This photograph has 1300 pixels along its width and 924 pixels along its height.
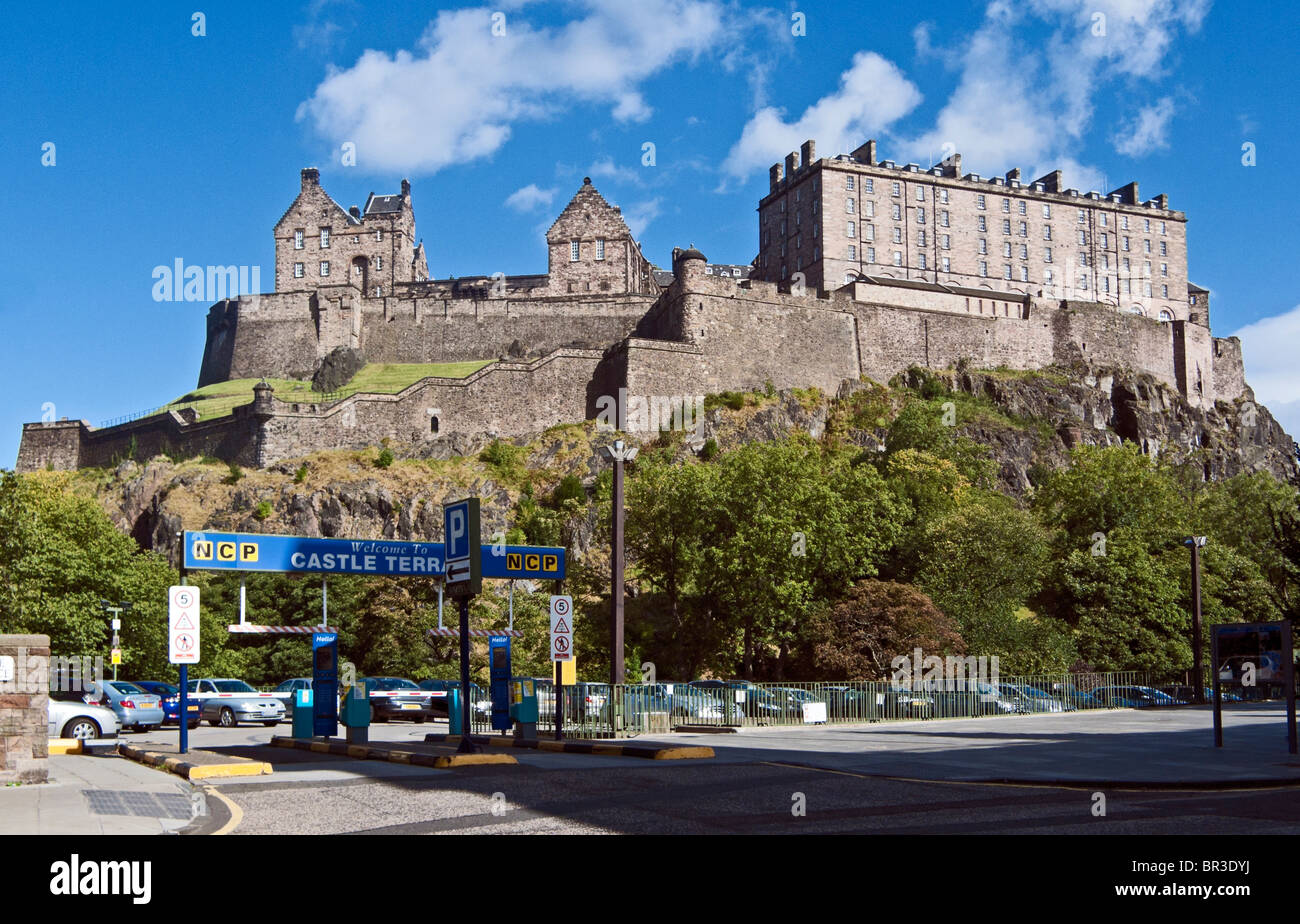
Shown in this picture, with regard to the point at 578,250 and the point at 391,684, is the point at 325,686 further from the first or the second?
the point at 578,250

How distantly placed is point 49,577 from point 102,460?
132 feet

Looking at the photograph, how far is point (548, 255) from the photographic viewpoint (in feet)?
315

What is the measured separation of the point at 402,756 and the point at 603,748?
12.5 ft

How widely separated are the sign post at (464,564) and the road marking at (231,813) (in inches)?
173

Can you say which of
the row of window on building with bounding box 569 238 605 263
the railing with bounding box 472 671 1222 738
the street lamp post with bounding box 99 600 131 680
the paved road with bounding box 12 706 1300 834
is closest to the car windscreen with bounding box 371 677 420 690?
the railing with bounding box 472 671 1222 738

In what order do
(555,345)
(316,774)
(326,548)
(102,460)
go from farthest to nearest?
(555,345), (102,460), (326,548), (316,774)

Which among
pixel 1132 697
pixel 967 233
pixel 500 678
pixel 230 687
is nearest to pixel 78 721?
pixel 230 687

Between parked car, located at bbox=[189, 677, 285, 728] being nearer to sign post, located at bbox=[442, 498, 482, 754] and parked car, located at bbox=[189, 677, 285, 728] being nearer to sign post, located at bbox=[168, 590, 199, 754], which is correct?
sign post, located at bbox=[168, 590, 199, 754]

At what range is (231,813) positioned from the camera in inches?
509

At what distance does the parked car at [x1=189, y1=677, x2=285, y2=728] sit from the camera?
34.7 m

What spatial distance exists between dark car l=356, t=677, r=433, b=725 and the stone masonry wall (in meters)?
21.3

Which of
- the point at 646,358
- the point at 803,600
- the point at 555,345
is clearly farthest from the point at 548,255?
the point at 803,600

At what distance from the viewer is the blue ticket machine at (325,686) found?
2544 centimetres
